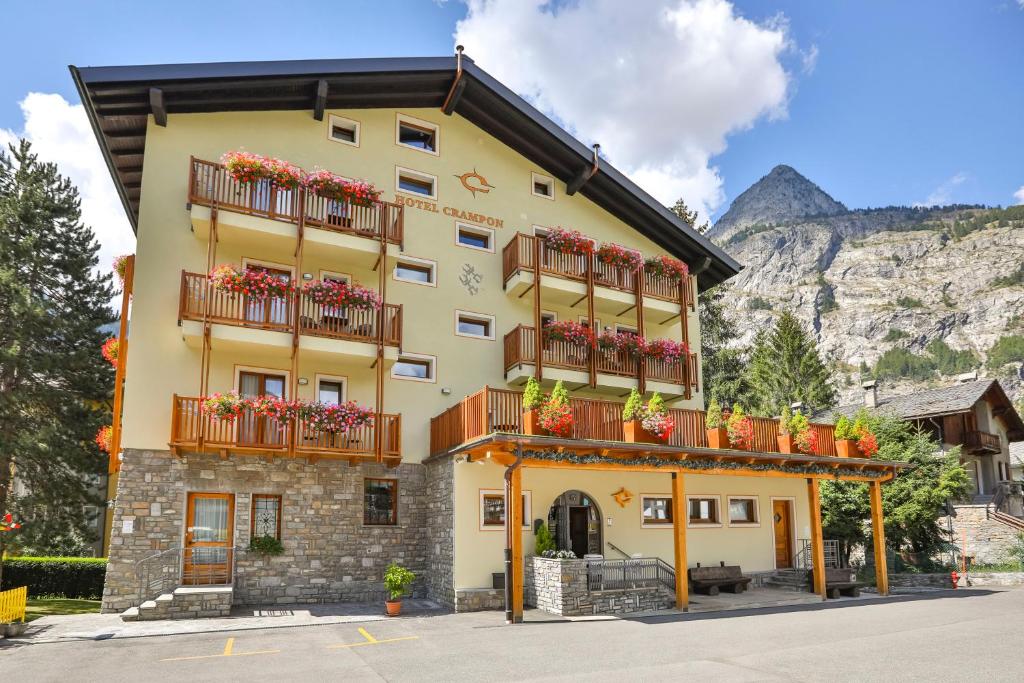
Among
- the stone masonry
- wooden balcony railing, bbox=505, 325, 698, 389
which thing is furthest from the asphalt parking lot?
wooden balcony railing, bbox=505, 325, 698, 389

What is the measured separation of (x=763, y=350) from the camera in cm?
5206

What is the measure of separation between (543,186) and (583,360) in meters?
5.91

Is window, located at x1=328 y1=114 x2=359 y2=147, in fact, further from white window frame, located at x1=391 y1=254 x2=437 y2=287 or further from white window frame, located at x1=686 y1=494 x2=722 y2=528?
white window frame, located at x1=686 y1=494 x2=722 y2=528

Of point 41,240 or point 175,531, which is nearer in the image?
point 175,531

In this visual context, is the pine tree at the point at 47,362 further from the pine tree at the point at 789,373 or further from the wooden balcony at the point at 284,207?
the pine tree at the point at 789,373

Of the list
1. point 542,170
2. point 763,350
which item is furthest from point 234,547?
point 763,350

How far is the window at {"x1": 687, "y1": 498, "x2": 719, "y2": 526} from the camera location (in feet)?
68.1

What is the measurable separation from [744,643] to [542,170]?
15384 millimetres

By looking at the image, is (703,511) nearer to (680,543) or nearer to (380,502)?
(680,543)

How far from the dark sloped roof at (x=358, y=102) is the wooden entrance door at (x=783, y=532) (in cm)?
796

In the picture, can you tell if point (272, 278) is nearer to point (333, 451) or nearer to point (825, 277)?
point (333, 451)

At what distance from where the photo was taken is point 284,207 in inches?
709

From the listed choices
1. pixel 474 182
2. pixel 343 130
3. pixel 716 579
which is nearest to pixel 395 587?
pixel 716 579

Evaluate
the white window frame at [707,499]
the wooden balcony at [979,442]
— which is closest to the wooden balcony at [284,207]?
the white window frame at [707,499]
